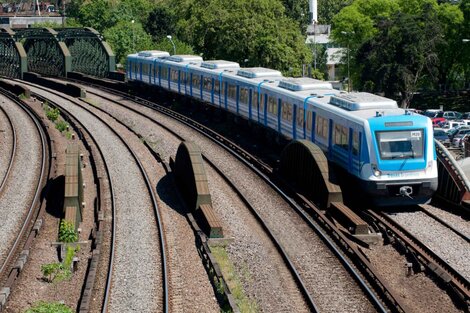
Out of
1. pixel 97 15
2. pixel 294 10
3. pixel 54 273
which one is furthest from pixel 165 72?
pixel 97 15

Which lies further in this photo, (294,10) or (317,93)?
(294,10)

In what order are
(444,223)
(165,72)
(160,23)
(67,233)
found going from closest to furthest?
(67,233), (444,223), (165,72), (160,23)

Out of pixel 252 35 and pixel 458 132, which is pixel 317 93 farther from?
pixel 252 35

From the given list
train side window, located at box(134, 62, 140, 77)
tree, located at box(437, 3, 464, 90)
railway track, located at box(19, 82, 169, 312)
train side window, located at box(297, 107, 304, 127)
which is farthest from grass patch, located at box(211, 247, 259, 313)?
tree, located at box(437, 3, 464, 90)

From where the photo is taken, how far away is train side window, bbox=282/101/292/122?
3303 cm

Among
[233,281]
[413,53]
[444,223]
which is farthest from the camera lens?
[413,53]

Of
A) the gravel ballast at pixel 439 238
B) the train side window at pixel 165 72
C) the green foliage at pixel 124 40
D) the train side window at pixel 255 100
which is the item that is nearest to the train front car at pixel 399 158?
the gravel ballast at pixel 439 238

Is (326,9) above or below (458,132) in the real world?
above

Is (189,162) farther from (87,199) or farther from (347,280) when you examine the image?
(347,280)

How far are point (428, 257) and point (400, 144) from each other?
479 cm

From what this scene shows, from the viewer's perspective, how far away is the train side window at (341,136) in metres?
Answer: 26.2

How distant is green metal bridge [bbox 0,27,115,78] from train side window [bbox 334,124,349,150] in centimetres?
5066

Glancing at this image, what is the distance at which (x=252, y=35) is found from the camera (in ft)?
242

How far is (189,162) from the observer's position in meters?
27.4
